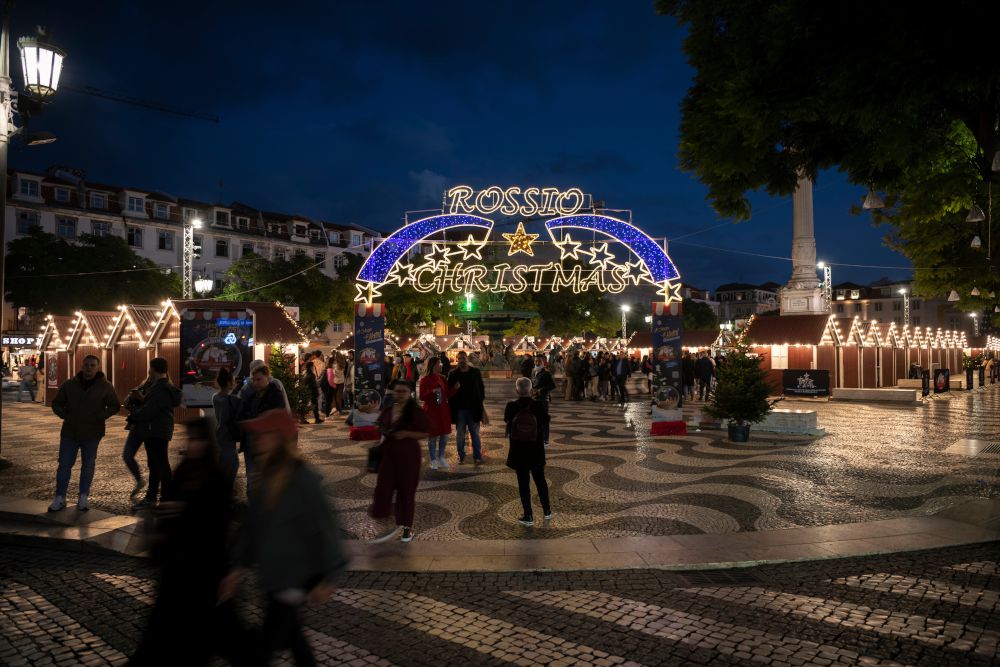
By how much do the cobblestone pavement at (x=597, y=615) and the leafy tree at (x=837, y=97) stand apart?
4.39m

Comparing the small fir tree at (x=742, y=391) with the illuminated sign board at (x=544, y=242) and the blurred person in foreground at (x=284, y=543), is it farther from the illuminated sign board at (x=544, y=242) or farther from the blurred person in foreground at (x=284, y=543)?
the blurred person in foreground at (x=284, y=543)

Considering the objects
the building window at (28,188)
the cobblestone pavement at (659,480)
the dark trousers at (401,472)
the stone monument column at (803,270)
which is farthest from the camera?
Result: the building window at (28,188)

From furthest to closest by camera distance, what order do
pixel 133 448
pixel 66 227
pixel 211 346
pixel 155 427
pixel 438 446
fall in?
pixel 66 227 < pixel 211 346 < pixel 438 446 < pixel 133 448 < pixel 155 427

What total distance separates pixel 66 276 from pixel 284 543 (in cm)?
4176

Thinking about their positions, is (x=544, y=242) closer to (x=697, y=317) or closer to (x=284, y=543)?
(x=284, y=543)

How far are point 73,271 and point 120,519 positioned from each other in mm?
37670

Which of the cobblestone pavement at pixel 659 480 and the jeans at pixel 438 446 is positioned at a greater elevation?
the jeans at pixel 438 446

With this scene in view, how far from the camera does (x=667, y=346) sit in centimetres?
1518

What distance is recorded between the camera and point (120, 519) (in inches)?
281

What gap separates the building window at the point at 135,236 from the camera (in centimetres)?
5316

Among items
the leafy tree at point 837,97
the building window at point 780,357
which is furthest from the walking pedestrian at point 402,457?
the building window at point 780,357

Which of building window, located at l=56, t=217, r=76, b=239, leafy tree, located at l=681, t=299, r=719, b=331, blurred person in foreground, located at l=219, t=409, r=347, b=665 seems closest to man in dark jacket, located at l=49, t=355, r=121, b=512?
blurred person in foreground, located at l=219, t=409, r=347, b=665

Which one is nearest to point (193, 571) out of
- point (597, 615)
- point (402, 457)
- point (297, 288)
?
point (597, 615)

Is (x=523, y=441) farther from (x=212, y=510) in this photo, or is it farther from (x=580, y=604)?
(x=212, y=510)
